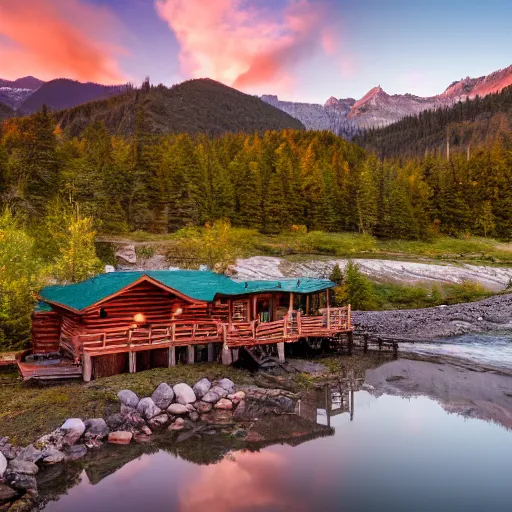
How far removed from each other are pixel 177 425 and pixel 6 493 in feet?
19.1

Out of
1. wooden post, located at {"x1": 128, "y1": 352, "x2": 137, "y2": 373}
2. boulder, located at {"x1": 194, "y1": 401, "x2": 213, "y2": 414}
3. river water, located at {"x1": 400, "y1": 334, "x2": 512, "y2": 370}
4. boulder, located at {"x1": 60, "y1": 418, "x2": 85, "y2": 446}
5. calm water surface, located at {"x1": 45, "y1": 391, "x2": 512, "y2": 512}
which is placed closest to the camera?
calm water surface, located at {"x1": 45, "y1": 391, "x2": 512, "y2": 512}

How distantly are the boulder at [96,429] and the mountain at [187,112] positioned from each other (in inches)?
3943

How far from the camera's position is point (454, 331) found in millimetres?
32469

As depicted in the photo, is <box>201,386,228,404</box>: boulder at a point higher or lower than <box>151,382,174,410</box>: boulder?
lower

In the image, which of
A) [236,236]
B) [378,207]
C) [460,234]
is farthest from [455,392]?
→ [460,234]

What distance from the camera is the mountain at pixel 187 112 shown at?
128 m

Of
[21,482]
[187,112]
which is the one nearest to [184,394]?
[21,482]

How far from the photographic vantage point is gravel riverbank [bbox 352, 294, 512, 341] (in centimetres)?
3272

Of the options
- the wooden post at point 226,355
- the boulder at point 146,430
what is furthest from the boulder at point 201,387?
the wooden post at point 226,355

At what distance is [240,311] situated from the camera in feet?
86.1

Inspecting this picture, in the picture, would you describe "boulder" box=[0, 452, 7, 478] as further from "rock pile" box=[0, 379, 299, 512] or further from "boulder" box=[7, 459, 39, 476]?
"boulder" box=[7, 459, 39, 476]

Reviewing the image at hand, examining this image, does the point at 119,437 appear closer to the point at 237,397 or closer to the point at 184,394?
the point at 184,394

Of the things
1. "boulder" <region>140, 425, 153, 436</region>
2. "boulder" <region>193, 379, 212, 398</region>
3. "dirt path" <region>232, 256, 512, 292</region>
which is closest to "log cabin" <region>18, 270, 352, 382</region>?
"boulder" <region>193, 379, 212, 398</region>

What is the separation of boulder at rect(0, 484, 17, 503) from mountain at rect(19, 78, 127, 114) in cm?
16202
